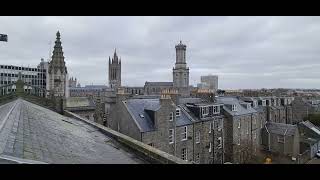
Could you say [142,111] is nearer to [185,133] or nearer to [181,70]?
[185,133]

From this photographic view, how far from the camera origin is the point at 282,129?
3509 centimetres

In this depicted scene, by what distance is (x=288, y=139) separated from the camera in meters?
33.1

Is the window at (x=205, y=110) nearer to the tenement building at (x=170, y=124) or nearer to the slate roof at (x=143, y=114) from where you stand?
the tenement building at (x=170, y=124)

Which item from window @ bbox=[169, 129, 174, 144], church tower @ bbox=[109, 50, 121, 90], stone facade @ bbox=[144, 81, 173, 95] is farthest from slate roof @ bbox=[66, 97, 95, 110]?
church tower @ bbox=[109, 50, 121, 90]

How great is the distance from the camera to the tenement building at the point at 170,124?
20.5 metres

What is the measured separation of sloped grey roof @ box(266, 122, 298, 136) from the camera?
33369 mm

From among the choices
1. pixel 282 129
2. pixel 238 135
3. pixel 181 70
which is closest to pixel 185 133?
pixel 238 135

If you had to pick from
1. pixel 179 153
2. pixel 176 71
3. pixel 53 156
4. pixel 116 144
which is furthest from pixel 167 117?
pixel 176 71

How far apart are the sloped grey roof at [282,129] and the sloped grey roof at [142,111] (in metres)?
19.6

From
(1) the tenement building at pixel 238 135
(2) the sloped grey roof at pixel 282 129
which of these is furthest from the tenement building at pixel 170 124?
(2) the sloped grey roof at pixel 282 129

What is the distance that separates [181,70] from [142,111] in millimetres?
61104

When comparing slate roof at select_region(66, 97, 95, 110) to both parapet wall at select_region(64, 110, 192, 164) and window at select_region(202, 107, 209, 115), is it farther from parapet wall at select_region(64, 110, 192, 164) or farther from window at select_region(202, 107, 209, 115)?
parapet wall at select_region(64, 110, 192, 164)
